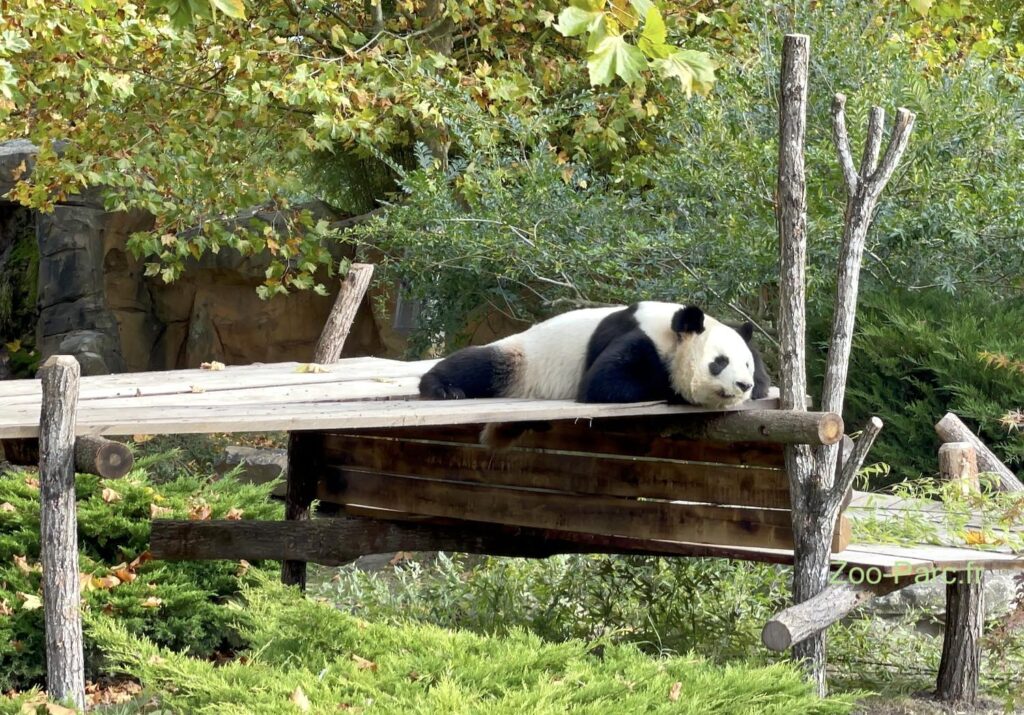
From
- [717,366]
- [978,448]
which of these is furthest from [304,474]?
[978,448]

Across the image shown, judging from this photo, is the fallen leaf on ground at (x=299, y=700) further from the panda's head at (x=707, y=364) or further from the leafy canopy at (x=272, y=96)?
the leafy canopy at (x=272, y=96)

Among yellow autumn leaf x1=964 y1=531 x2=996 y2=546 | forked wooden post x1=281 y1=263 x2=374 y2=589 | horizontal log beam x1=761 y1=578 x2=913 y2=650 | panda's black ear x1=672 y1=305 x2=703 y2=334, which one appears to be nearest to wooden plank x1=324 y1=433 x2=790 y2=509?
forked wooden post x1=281 y1=263 x2=374 y2=589

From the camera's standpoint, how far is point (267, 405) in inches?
171

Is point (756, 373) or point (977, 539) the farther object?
point (977, 539)

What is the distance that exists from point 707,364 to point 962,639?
211 cm

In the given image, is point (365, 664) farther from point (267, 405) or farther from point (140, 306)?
point (140, 306)

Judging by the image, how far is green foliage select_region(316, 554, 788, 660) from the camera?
238 inches

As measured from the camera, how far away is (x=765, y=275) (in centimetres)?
776

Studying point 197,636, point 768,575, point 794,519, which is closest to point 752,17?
point 768,575

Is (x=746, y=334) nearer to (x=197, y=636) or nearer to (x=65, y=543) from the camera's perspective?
(x=65, y=543)

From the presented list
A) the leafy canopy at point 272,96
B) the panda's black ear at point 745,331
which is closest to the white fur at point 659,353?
the panda's black ear at point 745,331

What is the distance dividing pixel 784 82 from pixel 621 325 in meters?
1.19

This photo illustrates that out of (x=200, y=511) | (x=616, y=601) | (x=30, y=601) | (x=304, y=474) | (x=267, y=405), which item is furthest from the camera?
(x=200, y=511)

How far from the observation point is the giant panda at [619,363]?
4.57 metres
